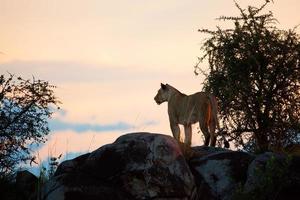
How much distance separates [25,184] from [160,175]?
13.1ft

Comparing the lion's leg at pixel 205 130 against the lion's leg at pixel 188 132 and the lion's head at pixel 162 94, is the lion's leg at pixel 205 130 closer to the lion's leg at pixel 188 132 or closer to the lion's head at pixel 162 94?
the lion's leg at pixel 188 132

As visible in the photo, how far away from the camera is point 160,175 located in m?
14.3

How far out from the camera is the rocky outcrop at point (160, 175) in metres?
13.9

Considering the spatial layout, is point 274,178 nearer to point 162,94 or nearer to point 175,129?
point 175,129

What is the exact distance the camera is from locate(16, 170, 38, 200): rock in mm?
15908

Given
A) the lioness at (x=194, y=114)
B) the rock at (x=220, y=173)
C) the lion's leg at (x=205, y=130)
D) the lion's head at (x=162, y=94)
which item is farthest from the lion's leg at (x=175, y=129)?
the rock at (x=220, y=173)

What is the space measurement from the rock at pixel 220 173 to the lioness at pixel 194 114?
381 cm

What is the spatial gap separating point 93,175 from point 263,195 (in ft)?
12.2

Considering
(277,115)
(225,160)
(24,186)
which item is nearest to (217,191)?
(225,160)

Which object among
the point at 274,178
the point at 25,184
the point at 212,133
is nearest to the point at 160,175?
the point at 274,178

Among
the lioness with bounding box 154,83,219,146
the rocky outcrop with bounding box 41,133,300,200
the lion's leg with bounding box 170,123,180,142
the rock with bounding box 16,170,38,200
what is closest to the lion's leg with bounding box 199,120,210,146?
the lioness with bounding box 154,83,219,146

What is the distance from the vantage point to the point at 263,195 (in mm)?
13438

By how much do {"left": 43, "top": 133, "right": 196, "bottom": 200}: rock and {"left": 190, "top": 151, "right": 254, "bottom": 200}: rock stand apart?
1.33ft

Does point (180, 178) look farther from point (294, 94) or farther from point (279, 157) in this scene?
point (294, 94)
